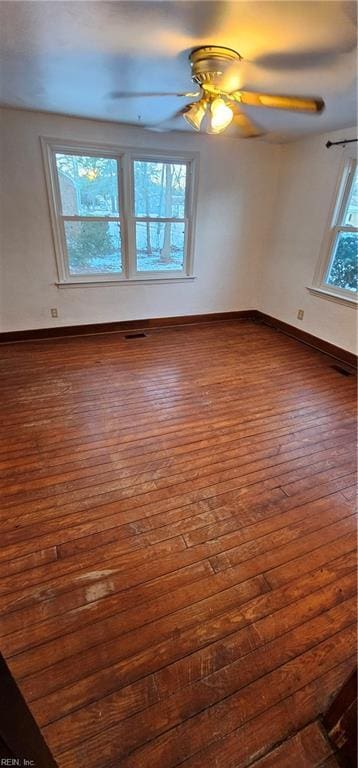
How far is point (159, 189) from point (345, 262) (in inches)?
87.5

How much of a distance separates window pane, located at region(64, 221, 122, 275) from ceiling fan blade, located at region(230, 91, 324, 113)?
7.00 feet

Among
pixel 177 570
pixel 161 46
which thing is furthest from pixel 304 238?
pixel 177 570

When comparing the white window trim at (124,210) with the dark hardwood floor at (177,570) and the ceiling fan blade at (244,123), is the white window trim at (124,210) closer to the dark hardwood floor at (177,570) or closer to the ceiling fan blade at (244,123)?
the ceiling fan blade at (244,123)

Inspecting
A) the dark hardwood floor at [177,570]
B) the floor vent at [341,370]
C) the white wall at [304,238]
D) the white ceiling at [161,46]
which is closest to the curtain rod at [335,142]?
the white wall at [304,238]

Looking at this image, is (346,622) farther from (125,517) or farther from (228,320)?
(228,320)

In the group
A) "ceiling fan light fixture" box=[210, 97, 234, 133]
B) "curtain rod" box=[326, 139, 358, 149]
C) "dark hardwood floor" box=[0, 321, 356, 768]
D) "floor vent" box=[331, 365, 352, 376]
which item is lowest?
"dark hardwood floor" box=[0, 321, 356, 768]

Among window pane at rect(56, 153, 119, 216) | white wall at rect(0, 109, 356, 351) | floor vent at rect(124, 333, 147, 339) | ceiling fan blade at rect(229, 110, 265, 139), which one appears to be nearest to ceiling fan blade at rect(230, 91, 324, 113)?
ceiling fan blade at rect(229, 110, 265, 139)

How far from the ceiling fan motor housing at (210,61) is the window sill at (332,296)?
93.4 inches

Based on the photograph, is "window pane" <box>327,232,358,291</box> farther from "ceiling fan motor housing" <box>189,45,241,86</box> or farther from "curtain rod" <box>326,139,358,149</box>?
"ceiling fan motor housing" <box>189,45,241,86</box>

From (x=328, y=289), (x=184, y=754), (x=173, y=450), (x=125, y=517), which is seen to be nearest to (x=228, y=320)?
(x=328, y=289)

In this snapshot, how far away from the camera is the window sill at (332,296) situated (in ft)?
11.4

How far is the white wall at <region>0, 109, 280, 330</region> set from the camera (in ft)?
10.5

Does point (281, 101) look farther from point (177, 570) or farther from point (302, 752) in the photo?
point (302, 752)

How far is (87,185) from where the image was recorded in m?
3.54
